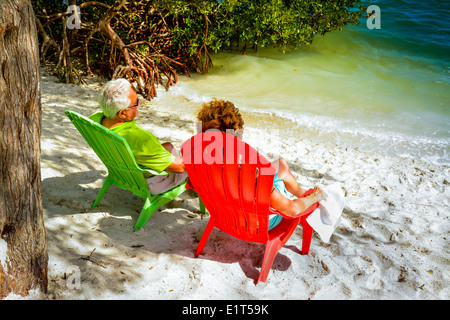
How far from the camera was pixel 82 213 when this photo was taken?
10.1ft

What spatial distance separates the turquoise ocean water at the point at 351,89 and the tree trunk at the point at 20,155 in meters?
4.17

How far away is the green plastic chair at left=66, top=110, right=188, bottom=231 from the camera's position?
2.65 metres

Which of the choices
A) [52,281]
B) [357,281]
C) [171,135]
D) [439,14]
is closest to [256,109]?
[171,135]

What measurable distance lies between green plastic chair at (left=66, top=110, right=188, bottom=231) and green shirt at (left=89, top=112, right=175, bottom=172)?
7 cm

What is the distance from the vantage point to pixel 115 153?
2777 millimetres

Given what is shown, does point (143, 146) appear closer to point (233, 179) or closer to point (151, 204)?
point (151, 204)

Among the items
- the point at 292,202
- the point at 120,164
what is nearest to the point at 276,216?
the point at 292,202

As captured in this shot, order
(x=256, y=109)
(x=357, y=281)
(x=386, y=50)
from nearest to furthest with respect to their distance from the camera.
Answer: (x=357, y=281) → (x=256, y=109) → (x=386, y=50)

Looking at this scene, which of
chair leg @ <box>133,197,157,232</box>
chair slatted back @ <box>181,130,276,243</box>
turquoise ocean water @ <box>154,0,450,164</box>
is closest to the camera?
chair slatted back @ <box>181,130,276,243</box>

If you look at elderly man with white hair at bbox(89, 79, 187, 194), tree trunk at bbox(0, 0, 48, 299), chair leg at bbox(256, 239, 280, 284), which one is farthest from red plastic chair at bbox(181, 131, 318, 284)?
tree trunk at bbox(0, 0, 48, 299)

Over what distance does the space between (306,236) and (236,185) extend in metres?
0.86

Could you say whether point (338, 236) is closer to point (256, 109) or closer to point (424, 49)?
point (256, 109)

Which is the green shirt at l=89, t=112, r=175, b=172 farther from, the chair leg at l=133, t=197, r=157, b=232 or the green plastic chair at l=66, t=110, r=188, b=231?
the chair leg at l=133, t=197, r=157, b=232
